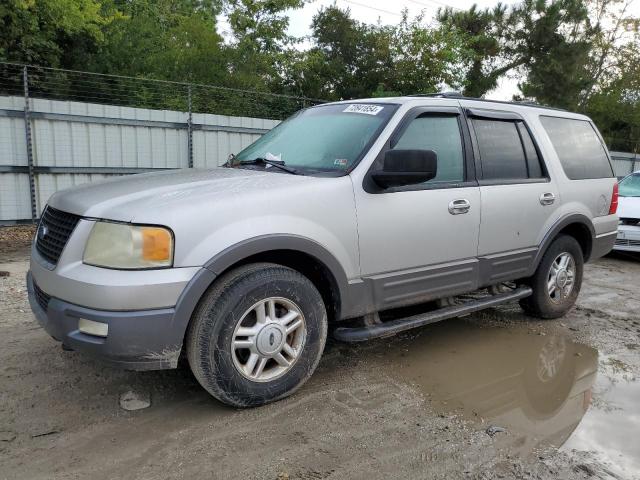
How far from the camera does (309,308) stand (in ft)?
10.6

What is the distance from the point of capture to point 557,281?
494cm

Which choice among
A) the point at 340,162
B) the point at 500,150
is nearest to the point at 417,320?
the point at 340,162

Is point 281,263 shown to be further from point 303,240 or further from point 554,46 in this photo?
point 554,46

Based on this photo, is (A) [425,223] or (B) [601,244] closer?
(A) [425,223]

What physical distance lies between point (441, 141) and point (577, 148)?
6.21 feet

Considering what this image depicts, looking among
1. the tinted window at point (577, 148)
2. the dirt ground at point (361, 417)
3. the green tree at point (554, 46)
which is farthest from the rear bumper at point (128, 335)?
the green tree at point (554, 46)

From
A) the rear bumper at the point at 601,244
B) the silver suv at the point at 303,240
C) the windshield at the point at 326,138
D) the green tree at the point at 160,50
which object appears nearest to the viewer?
the silver suv at the point at 303,240

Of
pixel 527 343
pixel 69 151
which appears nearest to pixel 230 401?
pixel 527 343

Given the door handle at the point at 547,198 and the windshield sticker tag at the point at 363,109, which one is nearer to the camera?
the windshield sticker tag at the point at 363,109

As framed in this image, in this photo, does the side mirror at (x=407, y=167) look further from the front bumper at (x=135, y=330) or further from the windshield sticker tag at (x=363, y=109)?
the front bumper at (x=135, y=330)

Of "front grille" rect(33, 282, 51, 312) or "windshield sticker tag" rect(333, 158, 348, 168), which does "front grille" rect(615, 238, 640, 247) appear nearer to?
"windshield sticker tag" rect(333, 158, 348, 168)

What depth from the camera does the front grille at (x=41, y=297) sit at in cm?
297

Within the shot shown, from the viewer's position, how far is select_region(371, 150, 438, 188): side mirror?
3252 millimetres

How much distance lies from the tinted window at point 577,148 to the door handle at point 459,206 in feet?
4.83
